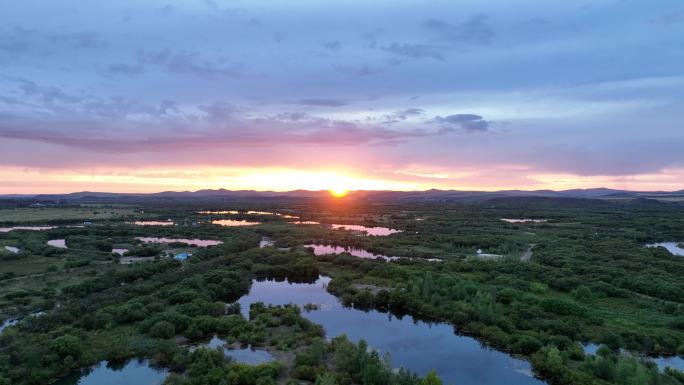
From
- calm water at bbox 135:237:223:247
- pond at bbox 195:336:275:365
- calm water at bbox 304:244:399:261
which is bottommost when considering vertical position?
pond at bbox 195:336:275:365

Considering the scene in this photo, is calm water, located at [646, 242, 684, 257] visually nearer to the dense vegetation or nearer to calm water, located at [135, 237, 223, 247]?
the dense vegetation

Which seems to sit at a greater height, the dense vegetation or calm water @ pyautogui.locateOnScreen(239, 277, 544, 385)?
the dense vegetation

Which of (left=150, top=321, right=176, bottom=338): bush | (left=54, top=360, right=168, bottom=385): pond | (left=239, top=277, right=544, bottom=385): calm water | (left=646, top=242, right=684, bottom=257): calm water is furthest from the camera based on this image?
(left=646, top=242, right=684, bottom=257): calm water

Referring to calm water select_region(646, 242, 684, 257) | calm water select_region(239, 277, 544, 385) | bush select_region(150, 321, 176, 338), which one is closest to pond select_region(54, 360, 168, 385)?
bush select_region(150, 321, 176, 338)

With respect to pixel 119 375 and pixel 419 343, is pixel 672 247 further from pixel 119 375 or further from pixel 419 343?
pixel 119 375

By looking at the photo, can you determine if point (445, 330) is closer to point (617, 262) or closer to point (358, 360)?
point (358, 360)

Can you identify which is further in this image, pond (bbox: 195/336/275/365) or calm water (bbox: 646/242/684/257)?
calm water (bbox: 646/242/684/257)

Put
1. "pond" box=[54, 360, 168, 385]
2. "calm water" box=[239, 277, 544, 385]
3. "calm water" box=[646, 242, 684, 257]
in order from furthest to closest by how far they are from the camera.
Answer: "calm water" box=[646, 242, 684, 257], "calm water" box=[239, 277, 544, 385], "pond" box=[54, 360, 168, 385]
